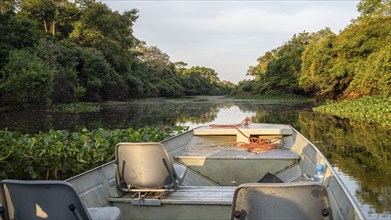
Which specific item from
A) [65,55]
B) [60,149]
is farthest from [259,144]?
[65,55]

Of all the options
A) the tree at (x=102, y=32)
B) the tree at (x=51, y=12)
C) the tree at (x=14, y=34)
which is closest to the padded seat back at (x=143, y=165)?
the tree at (x=14, y=34)

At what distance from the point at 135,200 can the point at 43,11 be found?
38.0 m

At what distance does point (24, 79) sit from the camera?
20.6 meters

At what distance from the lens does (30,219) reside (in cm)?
241

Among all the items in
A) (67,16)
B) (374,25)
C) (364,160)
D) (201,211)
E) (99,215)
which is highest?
(67,16)

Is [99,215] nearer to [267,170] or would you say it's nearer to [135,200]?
[135,200]

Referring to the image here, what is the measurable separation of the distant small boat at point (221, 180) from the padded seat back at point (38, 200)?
0.43 metres

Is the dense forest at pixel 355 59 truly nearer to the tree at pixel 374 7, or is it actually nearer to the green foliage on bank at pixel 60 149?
the tree at pixel 374 7

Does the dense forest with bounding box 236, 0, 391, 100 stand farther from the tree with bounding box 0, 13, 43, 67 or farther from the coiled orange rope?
the tree with bounding box 0, 13, 43, 67

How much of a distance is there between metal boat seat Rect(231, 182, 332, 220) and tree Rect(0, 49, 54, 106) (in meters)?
20.6

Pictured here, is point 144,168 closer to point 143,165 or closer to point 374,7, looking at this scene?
point 143,165

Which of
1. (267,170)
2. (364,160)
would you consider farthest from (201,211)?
(364,160)

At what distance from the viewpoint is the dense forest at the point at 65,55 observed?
70.6 feet

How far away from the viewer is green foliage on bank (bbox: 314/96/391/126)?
18.5m
